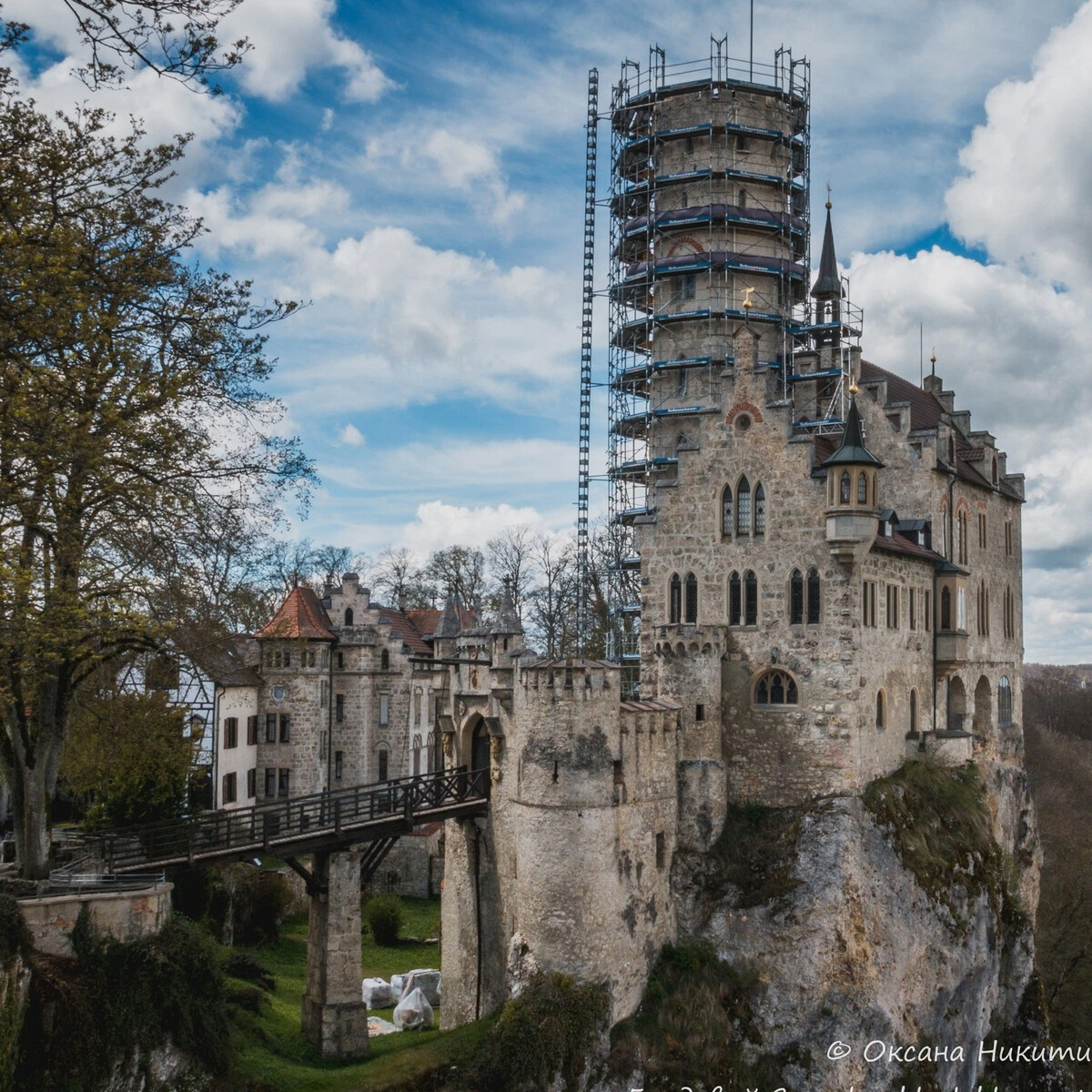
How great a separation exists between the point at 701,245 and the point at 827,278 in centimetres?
468

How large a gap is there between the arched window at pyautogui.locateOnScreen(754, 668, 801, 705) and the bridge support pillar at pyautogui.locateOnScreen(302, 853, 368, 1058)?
1173cm

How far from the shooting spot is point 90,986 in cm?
1961

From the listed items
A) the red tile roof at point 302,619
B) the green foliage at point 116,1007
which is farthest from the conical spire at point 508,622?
the red tile roof at point 302,619

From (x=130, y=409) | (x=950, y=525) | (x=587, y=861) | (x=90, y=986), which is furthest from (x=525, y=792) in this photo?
(x=950, y=525)

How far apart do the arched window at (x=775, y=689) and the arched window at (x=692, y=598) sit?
261 cm

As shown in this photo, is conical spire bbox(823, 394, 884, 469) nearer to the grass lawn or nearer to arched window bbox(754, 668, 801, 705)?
arched window bbox(754, 668, 801, 705)

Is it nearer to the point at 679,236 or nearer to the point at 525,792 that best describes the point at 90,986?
the point at 525,792

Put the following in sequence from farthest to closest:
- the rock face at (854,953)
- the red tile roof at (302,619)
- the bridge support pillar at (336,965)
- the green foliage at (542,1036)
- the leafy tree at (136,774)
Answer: the red tile roof at (302,619) < the leafy tree at (136,774) < the rock face at (854,953) < the bridge support pillar at (336,965) < the green foliage at (542,1036)

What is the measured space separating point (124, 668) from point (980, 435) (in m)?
30.8

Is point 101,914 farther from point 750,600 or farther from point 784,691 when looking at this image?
point 750,600

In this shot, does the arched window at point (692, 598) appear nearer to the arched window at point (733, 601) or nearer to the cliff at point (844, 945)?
the arched window at point (733, 601)

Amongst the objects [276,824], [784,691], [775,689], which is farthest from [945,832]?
[276,824]

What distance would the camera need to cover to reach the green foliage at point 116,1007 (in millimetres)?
18859

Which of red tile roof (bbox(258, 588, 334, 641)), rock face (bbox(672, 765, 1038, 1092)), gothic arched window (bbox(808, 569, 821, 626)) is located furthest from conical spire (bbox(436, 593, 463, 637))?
gothic arched window (bbox(808, 569, 821, 626))
